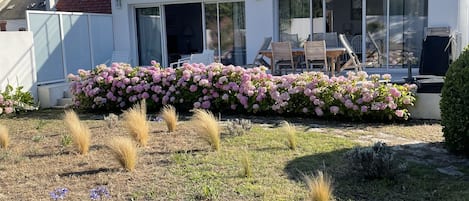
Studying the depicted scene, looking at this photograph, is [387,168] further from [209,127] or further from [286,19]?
[286,19]

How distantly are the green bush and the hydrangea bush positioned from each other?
1.64 m

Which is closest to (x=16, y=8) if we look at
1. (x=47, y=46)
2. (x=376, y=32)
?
(x=47, y=46)

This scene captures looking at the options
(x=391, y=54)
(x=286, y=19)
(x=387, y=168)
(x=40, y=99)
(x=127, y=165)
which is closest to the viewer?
(x=387, y=168)

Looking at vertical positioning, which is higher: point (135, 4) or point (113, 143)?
point (135, 4)

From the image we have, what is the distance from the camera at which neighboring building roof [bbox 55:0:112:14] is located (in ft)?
46.7

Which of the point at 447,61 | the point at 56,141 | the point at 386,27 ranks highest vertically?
the point at 386,27

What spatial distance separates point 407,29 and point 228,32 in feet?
15.2

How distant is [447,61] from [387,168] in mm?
4882

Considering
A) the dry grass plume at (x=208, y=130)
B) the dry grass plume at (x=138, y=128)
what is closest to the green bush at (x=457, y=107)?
the dry grass plume at (x=208, y=130)

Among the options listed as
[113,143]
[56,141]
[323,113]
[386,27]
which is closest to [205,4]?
[386,27]

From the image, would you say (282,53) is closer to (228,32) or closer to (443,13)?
(228,32)

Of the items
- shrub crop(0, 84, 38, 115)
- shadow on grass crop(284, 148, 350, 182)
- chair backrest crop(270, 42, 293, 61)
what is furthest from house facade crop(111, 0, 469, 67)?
shadow on grass crop(284, 148, 350, 182)

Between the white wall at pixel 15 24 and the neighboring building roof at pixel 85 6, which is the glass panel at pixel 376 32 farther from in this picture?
the white wall at pixel 15 24

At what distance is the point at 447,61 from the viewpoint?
8.30 meters
